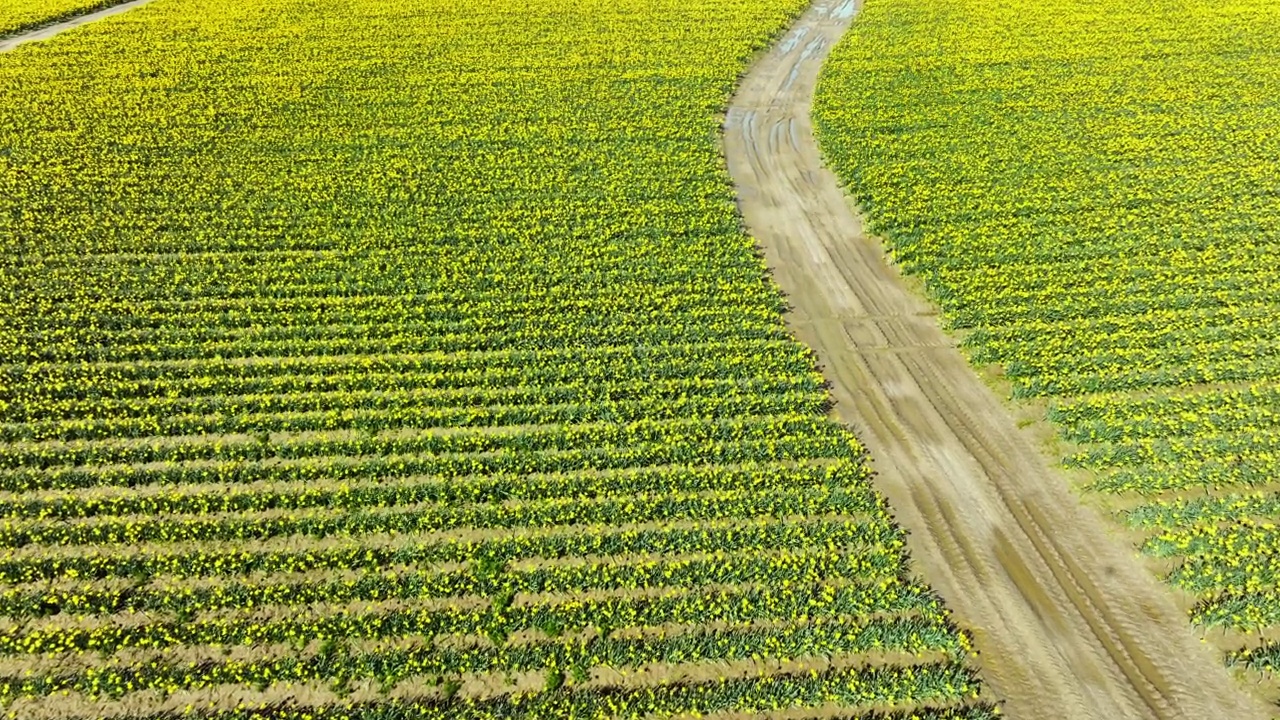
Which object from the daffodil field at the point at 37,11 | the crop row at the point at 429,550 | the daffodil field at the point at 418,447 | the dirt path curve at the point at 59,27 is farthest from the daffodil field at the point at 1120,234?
the daffodil field at the point at 37,11

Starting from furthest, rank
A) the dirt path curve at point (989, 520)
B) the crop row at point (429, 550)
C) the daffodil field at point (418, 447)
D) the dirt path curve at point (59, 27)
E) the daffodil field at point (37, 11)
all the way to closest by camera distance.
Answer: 1. the daffodil field at point (37, 11)
2. the dirt path curve at point (59, 27)
3. the crop row at point (429, 550)
4. the dirt path curve at point (989, 520)
5. the daffodil field at point (418, 447)

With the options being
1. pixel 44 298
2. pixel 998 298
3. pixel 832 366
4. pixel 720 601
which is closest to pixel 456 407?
pixel 720 601

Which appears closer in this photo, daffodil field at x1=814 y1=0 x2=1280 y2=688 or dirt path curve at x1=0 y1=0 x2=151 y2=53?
daffodil field at x1=814 y1=0 x2=1280 y2=688

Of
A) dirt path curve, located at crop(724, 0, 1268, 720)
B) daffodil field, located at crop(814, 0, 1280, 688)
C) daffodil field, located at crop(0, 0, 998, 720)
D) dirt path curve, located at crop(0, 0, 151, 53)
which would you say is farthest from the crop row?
dirt path curve, located at crop(0, 0, 151, 53)

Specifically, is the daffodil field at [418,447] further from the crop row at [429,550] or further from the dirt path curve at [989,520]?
the dirt path curve at [989,520]

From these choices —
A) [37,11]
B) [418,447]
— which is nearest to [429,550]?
[418,447]

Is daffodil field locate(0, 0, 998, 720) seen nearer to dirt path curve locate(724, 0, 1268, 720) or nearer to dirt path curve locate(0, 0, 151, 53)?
dirt path curve locate(724, 0, 1268, 720)
